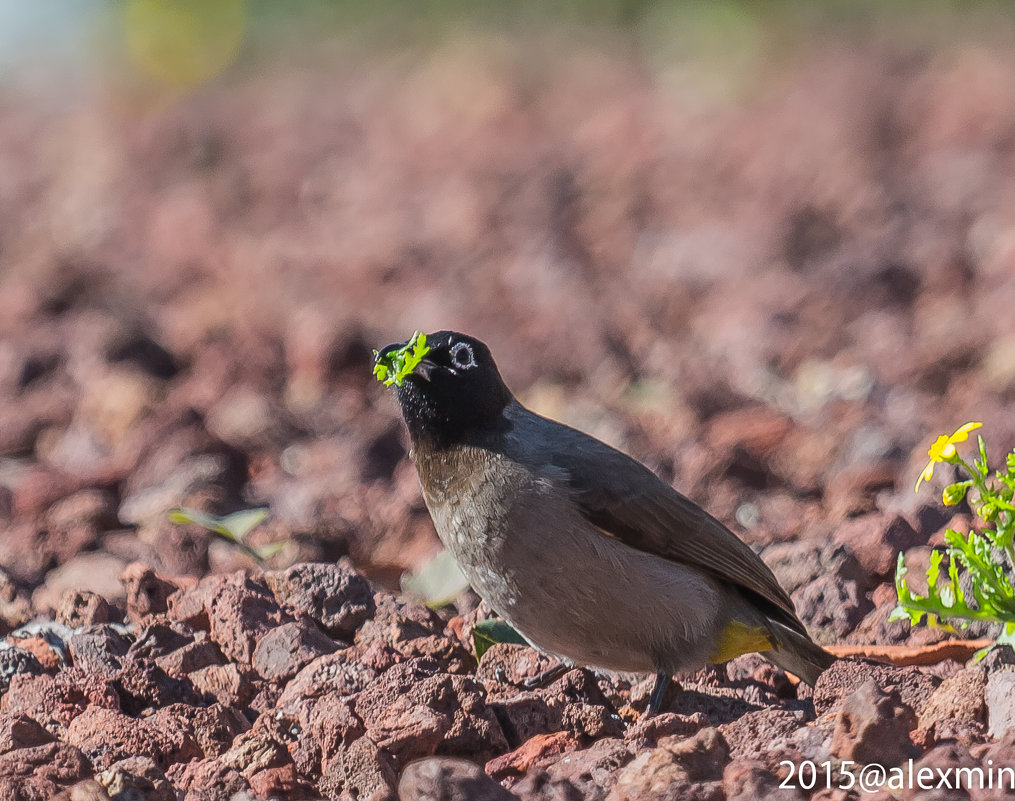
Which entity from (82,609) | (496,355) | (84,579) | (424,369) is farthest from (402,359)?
(496,355)

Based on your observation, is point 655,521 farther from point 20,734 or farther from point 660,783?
point 20,734

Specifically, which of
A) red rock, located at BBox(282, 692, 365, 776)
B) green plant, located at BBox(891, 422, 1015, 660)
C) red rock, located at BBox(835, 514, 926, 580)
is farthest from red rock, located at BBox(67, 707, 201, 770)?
red rock, located at BBox(835, 514, 926, 580)

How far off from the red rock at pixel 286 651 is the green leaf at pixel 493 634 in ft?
1.99

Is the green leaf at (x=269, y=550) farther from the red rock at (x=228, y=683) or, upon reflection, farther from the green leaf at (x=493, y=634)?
the red rock at (x=228, y=683)

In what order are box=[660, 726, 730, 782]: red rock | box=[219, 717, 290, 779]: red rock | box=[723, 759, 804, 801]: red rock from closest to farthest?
box=[723, 759, 804, 801]: red rock, box=[660, 726, 730, 782]: red rock, box=[219, 717, 290, 779]: red rock

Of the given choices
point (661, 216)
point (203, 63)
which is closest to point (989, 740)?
point (661, 216)

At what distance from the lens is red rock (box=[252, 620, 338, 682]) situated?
14.0 ft

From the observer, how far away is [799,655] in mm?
4707

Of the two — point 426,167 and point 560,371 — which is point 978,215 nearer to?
point 560,371

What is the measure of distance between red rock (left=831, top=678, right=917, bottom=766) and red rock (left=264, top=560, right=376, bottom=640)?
1.84 meters

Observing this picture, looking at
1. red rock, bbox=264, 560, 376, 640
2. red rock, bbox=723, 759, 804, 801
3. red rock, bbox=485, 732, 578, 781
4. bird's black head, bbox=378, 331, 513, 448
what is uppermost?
bird's black head, bbox=378, 331, 513, 448

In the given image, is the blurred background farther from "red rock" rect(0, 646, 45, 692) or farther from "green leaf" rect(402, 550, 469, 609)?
"red rock" rect(0, 646, 45, 692)

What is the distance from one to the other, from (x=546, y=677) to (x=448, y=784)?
1.54 m

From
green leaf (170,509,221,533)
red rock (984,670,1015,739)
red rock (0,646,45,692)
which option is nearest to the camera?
red rock (984,670,1015,739)
